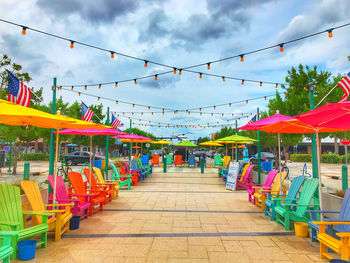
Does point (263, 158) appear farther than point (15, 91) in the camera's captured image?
Yes

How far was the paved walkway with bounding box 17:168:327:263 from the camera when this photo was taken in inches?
133

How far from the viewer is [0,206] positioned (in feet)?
11.3

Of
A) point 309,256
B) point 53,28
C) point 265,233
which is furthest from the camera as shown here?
point 53,28

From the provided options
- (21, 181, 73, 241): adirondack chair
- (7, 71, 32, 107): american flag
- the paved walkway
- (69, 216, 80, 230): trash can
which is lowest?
the paved walkway

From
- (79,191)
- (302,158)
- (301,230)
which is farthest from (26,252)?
(302,158)

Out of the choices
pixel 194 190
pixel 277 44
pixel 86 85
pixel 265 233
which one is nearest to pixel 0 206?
pixel 265 233

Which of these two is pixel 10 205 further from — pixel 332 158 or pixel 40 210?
pixel 332 158

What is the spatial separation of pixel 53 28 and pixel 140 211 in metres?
6.03

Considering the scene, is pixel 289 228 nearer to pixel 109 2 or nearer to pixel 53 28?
pixel 109 2

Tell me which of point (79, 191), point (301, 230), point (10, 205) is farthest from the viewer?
point (79, 191)

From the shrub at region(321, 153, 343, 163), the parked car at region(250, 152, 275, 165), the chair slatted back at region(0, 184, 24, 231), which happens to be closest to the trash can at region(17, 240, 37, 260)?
the chair slatted back at region(0, 184, 24, 231)

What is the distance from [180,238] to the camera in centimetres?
410

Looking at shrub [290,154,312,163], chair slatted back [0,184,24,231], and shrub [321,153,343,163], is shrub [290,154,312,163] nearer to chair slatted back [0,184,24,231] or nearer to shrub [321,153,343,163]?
shrub [321,153,343,163]

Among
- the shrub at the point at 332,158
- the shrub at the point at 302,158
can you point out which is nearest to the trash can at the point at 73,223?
the shrub at the point at 332,158
